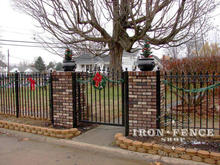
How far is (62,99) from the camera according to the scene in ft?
17.4

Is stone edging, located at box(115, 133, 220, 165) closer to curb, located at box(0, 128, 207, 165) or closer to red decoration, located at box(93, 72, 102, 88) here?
curb, located at box(0, 128, 207, 165)

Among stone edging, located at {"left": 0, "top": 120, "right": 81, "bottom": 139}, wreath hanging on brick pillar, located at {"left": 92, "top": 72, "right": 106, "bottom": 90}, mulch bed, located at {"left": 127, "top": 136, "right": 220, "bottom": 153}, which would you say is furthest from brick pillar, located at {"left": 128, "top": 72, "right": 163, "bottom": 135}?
A: stone edging, located at {"left": 0, "top": 120, "right": 81, "bottom": 139}

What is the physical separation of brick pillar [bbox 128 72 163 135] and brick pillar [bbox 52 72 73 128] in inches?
66.0

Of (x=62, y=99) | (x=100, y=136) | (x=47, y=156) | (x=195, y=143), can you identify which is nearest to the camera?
(x=195, y=143)

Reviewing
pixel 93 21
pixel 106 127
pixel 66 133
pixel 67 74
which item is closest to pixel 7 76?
pixel 67 74

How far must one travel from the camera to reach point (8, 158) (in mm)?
3992

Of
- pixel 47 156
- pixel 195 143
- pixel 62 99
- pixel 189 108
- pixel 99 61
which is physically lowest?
pixel 47 156

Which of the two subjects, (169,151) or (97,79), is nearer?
(169,151)

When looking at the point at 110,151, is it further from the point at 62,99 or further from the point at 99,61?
the point at 99,61

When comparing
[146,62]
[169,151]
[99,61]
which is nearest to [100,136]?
[169,151]

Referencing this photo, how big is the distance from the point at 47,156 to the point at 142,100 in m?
2.30

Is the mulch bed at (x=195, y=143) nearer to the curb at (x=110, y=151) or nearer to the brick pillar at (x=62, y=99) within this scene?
the curb at (x=110, y=151)

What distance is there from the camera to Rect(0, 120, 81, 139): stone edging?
193 inches

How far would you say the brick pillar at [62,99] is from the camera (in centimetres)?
520
